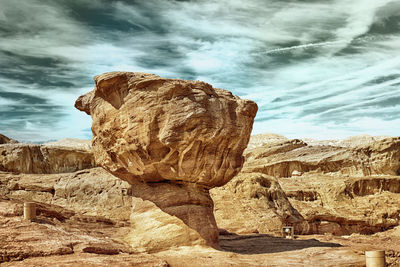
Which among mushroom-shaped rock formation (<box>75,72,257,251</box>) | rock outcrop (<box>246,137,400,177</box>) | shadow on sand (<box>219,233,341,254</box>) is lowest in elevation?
shadow on sand (<box>219,233,341,254</box>)

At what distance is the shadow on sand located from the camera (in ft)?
52.4

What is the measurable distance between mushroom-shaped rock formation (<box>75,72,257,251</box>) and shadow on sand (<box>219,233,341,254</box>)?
1.40m

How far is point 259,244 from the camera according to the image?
1720 centimetres

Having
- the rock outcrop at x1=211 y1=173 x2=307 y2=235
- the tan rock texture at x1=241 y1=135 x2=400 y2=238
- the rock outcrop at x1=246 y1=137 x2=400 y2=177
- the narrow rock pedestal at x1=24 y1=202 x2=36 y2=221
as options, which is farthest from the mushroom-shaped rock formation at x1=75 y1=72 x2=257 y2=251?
the rock outcrop at x1=246 y1=137 x2=400 y2=177

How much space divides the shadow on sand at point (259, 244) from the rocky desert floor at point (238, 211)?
0.04 meters

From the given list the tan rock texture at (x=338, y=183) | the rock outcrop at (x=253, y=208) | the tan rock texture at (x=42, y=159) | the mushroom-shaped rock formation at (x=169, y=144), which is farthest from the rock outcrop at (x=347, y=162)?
the mushroom-shaped rock formation at (x=169, y=144)

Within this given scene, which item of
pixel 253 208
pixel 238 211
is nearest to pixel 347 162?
pixel 253 208

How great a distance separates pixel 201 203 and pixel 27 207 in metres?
5.56

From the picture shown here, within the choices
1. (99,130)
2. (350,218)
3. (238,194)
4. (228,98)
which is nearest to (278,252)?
(228,98)

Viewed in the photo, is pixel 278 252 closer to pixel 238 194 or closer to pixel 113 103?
pixel 113 103

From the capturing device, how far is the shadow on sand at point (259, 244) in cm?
1598

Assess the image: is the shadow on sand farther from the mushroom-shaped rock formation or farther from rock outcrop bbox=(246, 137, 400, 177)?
rock outcrop bbox=(246, 137, 400, 177)

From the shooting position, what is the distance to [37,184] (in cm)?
2211

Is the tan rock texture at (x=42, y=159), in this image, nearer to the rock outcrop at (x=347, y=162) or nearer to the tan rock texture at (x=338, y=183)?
the tan rock texture at (x=338, y=183)
